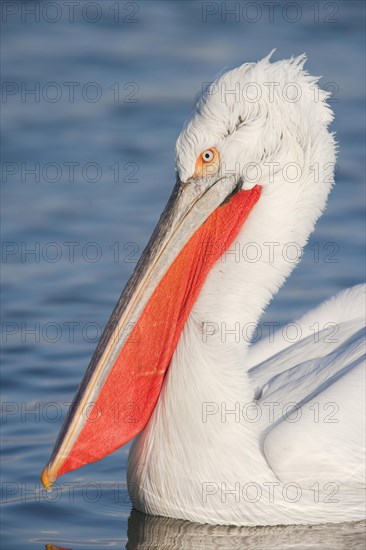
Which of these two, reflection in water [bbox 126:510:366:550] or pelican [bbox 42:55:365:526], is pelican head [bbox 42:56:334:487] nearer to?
pelican [bbox 42:55:365:526]

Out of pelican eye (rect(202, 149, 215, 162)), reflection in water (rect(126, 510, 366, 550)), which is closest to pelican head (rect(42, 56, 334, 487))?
pelican eye (rect(202, 149, 215, 162))

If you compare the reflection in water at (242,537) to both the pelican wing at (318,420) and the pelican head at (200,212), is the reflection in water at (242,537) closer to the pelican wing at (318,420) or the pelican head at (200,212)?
the pelican wing at (318,420)

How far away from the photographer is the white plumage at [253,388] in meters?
6.56

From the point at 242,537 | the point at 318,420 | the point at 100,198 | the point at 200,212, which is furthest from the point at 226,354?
the point at 100,198

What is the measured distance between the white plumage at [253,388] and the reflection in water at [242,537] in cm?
4

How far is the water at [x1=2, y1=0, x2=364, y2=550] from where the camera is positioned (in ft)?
22.9

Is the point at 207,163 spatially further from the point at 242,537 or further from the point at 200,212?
the point at 242,537

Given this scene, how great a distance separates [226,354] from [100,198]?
12.8 feet

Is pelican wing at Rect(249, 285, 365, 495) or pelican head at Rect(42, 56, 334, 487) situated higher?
pelican head at Rect(42, 56, 334, 487)

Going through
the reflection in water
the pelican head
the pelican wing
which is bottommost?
the reflection in water

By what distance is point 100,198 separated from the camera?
1048 centimetres

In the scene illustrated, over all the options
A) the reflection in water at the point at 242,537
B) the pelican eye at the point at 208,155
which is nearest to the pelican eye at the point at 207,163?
the pelican eye at the point at 208,155

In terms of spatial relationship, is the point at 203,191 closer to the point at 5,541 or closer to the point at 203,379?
the point at 203,379

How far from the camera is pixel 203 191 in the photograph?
21.9 ft
